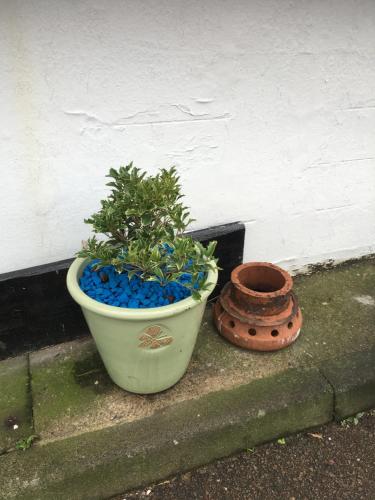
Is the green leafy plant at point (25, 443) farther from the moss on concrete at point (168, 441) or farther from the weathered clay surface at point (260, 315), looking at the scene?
the weathered clay surface at point (260, 315)

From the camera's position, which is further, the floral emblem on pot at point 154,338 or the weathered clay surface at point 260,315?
the weathered clay surface at point 260,315

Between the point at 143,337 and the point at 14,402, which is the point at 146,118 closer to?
the point at 143,337

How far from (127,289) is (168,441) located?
2.18 feet

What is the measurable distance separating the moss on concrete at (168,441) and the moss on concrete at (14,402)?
0.31 feet

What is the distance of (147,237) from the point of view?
1.76 m

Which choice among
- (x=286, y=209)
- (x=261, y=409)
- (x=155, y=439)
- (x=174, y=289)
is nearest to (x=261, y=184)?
(x=286, y=209)

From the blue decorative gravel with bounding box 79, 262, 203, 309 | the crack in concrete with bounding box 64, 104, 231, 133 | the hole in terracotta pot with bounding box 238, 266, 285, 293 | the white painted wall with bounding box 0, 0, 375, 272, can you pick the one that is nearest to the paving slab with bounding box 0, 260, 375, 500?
the hole in terracotta pot with bounding box 238, 266, 285, 293

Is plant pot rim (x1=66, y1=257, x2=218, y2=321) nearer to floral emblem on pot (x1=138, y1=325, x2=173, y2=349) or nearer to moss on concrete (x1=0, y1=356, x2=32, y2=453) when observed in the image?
floral emblem on pot (x1=138, y1=325, x2=173, y2=349)

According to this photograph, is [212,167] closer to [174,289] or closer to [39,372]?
[174,289]

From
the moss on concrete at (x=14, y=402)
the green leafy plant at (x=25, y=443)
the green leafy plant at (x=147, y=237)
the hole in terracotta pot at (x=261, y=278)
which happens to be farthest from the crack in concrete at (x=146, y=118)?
the green leafy plant at (x=25, y=443)

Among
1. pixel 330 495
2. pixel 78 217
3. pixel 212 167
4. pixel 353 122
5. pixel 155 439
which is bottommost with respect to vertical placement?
pixel 330 495

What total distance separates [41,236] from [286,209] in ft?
4.57

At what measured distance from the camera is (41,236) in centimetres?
209

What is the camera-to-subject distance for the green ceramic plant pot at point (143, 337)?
66.1 inches
